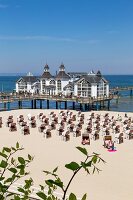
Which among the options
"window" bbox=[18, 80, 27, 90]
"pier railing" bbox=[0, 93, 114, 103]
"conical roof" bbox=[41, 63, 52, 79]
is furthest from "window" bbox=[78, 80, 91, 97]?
"window" bbox=[18, 80, 27, 90]

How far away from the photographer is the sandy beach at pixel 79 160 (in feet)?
41.7

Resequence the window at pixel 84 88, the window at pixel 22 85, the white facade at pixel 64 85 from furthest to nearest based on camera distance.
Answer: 1. the window at pixel 22 85
2. the white facade at pixel 64 85
3. the window at pixel 84 88

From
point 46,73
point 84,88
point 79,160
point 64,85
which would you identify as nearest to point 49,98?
point 64,85

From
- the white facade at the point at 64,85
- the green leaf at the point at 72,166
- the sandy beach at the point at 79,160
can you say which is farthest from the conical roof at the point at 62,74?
the green leaf at the point at 72,166

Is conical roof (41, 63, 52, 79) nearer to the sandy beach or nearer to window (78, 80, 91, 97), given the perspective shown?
window (78, 80, 91, 97)

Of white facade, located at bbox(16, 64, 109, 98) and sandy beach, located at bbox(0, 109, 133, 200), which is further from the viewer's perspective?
white facade, located at bbox(16, 64, 109, 98)

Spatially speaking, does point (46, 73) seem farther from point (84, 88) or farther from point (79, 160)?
point (79, 160)

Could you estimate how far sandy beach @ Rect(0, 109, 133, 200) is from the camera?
41.7 ft

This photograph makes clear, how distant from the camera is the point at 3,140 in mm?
22734

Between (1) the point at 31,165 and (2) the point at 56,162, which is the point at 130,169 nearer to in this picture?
(2) the point at 56,162

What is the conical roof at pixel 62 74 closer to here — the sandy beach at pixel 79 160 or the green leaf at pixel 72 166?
the sandy beach at pixel 79 160

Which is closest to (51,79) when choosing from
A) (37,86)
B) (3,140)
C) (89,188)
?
(37,86)

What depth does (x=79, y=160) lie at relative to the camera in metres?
17.2

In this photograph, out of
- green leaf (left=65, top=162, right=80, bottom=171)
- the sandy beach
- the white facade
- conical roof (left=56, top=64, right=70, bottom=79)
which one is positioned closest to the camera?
green leaf (left=65, top=162, right=80, bottom=171)
